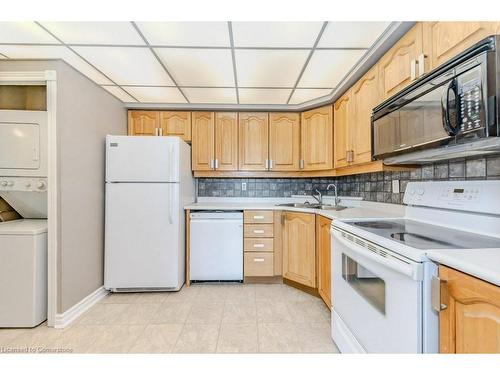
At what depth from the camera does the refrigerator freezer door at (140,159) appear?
7.66 feet

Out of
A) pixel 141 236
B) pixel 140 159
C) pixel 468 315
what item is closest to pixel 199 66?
pixel 140 159

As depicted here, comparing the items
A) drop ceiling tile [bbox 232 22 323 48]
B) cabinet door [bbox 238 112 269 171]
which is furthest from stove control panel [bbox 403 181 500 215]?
cabinet door [bbox 238 112 269 171]

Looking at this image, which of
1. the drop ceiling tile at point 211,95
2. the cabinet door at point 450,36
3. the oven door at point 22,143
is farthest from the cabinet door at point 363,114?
the oven door at point 22,143

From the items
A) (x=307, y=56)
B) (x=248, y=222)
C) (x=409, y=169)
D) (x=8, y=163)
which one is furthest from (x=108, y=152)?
(x=409, y=169)

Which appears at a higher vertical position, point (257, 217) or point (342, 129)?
point (342, 129)

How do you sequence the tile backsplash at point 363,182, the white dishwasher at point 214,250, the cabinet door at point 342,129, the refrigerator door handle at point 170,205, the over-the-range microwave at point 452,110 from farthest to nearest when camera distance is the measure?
the white dishwasher at point 214,250
the refrigerator door handle at point 170,205
the cabinet door at point 342,129
the tile backsplash at point 363,182
the over-the-range microwave at point 452,110

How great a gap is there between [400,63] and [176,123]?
235cm

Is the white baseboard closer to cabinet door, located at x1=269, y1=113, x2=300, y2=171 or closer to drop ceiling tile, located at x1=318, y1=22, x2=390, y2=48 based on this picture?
cabinet door, located at x1=269, y1=113, x2=300, y2=171

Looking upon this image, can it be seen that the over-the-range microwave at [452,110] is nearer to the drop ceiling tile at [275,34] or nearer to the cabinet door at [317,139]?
the drop ceiling tile at [275,34]

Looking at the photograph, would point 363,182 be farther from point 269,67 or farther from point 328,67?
point 269,67

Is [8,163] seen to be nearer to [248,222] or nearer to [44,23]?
[44,23]

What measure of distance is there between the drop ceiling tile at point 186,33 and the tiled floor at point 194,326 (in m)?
2.06

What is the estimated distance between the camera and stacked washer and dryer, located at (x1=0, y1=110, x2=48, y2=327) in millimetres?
1757

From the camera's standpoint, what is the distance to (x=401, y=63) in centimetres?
148
